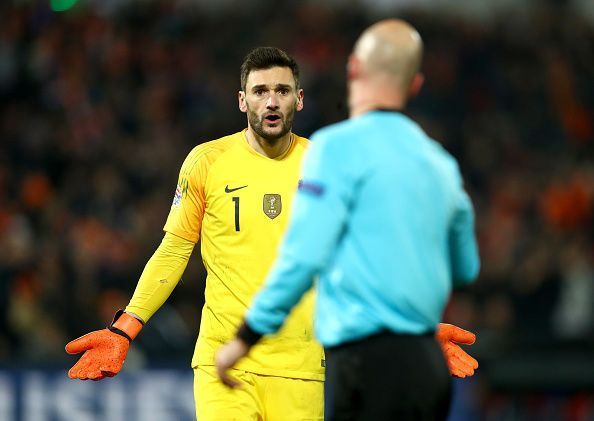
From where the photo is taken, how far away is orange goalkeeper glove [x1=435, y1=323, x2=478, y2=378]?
5.70 m

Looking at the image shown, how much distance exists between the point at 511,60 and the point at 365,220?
12.2 meters

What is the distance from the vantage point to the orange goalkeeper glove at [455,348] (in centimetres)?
570

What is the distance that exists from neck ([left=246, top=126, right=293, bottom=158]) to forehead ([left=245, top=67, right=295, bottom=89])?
0.82ft

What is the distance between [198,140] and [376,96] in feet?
31.8

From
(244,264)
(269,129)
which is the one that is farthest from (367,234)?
(269,129)

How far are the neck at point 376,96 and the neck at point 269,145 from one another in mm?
1861

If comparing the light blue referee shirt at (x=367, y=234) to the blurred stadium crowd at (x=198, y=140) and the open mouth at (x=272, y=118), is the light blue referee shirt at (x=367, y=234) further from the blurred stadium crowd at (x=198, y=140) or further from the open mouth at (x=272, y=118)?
the blurred stadium crowd at (x=198, y=140)

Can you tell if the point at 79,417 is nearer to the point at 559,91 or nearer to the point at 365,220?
the point at 365,220

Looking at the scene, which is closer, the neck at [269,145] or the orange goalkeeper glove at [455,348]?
the orange goalkeeper glove at [455,348]

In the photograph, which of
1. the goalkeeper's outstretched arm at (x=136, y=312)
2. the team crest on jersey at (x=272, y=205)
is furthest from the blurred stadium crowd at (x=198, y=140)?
the team crest on jersey at (x=272, y=205)

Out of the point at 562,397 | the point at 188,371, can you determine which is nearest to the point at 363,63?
the point at 188,371

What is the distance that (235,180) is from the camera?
5.84 metres

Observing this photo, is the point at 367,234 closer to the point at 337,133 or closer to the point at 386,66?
the point at 337,133

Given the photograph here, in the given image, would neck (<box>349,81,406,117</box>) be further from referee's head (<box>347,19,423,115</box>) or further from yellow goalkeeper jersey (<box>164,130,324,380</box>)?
yellow goalkeeper jersey (<box>164,130,324,380</box>)
